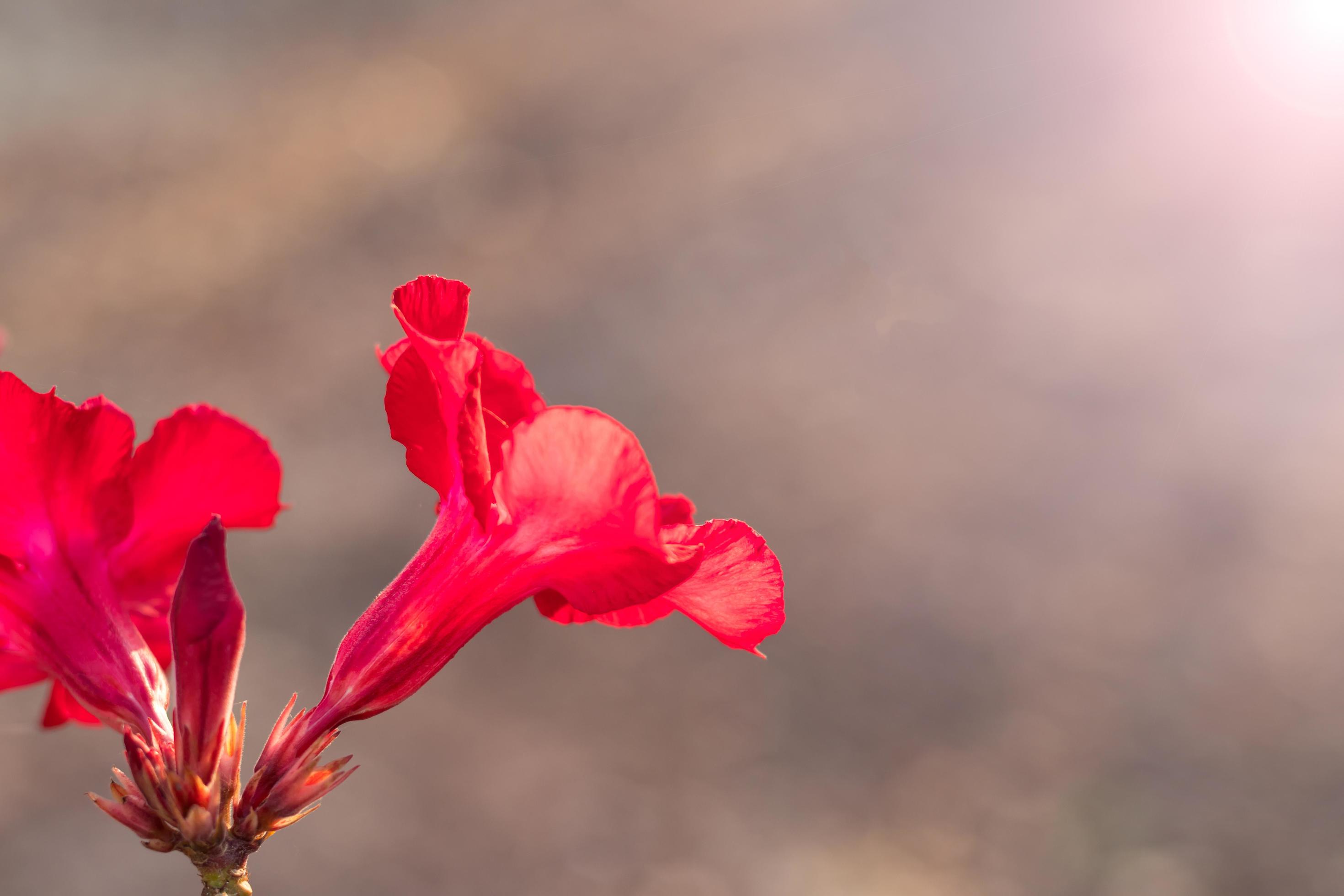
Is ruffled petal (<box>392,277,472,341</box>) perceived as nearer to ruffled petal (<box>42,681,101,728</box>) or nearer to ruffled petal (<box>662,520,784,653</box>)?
ruffled petal (<box>662,520,784,653</box>)

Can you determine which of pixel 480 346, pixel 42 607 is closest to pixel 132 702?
pixel 42 607

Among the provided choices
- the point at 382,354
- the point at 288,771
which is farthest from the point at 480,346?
the point at 288,771

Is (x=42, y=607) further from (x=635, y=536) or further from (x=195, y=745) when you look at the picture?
(x=635, y=536)

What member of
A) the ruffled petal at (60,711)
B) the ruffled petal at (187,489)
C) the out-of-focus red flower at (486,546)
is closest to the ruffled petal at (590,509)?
→ the out-of-focus red flower at (486,546)

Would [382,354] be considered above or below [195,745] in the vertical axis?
above

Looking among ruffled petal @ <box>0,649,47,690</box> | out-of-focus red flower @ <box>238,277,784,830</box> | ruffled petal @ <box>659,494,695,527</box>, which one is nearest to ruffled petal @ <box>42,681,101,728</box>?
ruffled petal @ <box>0,649,47,690</box>

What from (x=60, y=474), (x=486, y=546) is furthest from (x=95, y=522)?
(x=486, y=546)

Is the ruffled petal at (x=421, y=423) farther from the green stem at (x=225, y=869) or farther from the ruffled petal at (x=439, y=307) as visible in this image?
the green stem at (x=225, y=869)

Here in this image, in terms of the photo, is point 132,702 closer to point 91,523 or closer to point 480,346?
point 91,523
